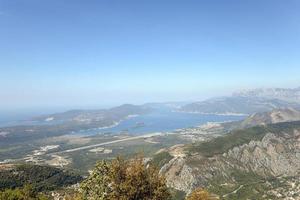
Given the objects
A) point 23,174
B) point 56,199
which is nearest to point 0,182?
point 23,174

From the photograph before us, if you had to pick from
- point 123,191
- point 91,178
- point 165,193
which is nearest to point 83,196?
point 91,178

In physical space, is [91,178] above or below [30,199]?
above

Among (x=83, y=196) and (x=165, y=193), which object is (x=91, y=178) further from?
(x=165, y=193)

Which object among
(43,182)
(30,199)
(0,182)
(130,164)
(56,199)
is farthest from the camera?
(43,182)

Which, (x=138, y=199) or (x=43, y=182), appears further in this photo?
(x=43, y=182)

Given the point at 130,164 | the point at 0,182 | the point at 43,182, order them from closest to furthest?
the point at 130,164
the point at 0,182
the point at 43,182

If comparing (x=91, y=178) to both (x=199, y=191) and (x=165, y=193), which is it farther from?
(x=199, y=191)

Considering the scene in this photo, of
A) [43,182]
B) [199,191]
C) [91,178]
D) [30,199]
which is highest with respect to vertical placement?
[91,178]
